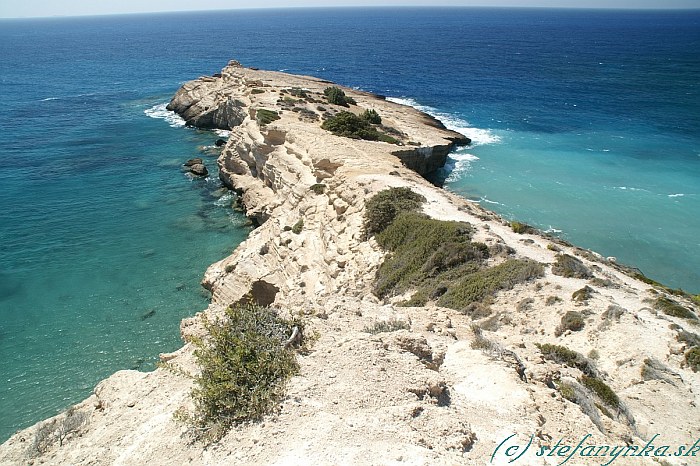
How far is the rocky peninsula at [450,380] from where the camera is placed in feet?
27.8

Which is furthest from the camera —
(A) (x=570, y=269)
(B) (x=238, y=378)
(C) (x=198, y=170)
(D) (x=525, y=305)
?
(C) (x=198, y=170)

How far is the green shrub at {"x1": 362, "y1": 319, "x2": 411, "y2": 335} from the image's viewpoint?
40.0 ft

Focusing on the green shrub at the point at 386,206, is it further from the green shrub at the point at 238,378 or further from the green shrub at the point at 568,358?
the green shrub at the point at 238,378

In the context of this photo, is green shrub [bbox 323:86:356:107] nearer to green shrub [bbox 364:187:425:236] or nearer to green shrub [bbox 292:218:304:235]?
green shrub [bbox 292:218:304:235]

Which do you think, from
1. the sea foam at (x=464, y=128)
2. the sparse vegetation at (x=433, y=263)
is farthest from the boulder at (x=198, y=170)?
the sea foam at (x=464, y=128)

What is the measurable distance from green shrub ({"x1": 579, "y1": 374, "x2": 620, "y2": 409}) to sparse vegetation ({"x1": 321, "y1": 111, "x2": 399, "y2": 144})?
3132cm

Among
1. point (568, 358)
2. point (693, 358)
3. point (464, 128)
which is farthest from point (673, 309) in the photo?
point (464, 128)

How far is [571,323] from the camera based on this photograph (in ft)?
48.6

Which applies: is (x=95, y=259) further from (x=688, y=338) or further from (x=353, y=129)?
(x=688, y=338)

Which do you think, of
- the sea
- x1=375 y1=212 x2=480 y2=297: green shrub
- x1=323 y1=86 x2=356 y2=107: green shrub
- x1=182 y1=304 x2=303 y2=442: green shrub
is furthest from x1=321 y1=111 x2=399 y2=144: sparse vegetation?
x1=182 y1=304 x2=303 y2=442: green shrub

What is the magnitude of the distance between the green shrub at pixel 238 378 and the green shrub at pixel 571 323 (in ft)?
32.5

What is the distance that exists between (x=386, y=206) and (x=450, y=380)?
48.9 ft

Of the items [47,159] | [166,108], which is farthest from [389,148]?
[166,108]

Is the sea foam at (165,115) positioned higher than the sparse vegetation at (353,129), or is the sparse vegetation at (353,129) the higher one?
the sparse vegetation at (353,129)
